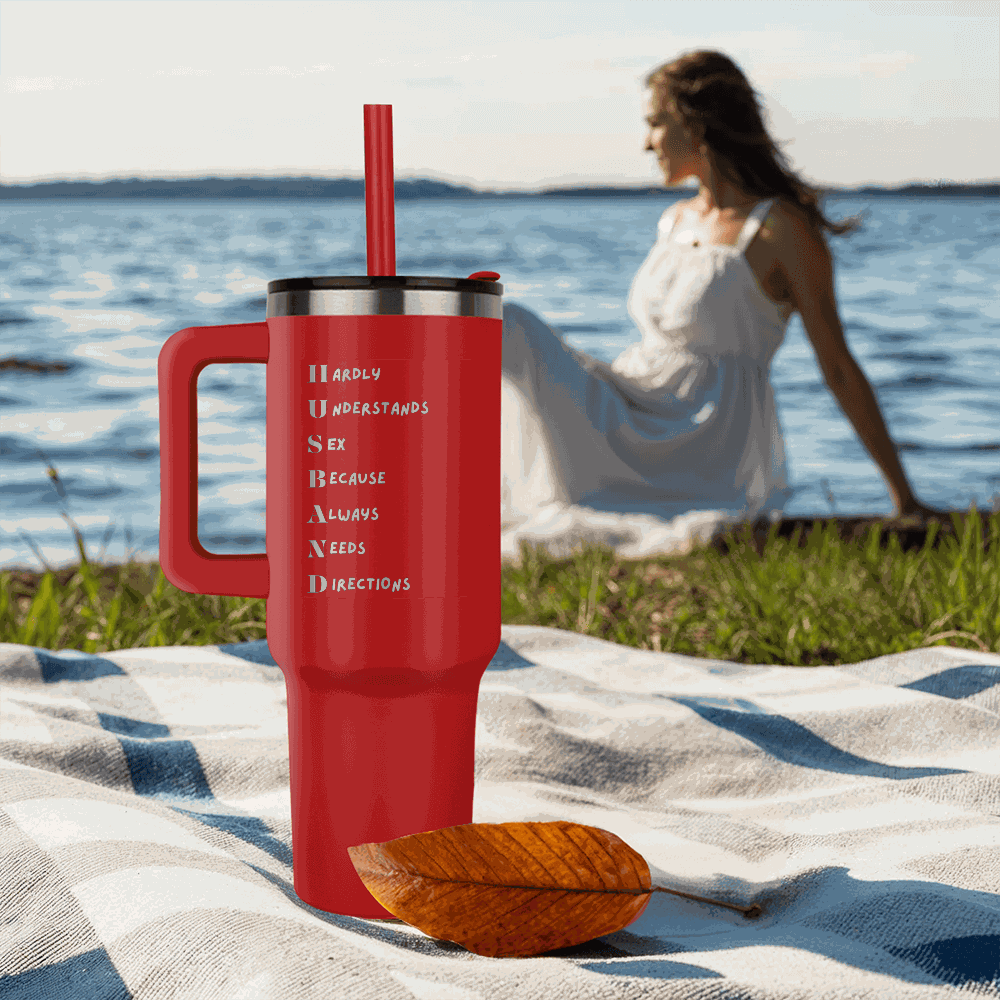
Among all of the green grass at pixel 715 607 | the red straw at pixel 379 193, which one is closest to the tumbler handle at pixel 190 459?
the red straw at pixel 379 193

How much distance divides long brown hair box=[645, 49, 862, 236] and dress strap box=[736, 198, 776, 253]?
0.51 feet

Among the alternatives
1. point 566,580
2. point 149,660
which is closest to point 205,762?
point 149,660

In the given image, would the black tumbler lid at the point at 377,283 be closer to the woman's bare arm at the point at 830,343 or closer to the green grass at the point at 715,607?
the green grass at the point at 715,607

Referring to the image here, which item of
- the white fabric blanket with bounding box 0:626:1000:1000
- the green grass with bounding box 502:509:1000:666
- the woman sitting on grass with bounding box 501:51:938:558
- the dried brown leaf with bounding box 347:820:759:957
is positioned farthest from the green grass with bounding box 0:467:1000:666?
the dried brown leaf with bounding box 347:820:759:957

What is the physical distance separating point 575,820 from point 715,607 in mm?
1397

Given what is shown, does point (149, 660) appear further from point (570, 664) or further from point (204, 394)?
point (204, 394)

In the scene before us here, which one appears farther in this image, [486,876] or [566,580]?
[566,580]

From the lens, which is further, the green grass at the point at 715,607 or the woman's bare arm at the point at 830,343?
the woman's bare arm at the point at 830,343

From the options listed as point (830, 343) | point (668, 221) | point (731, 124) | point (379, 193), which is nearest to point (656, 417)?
point (830, 343)

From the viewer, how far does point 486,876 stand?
0.82m

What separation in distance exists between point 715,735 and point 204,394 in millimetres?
7597

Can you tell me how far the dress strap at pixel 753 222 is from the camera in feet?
13.3

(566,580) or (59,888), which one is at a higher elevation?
(59,888)

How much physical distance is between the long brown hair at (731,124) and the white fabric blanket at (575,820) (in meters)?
2.87
